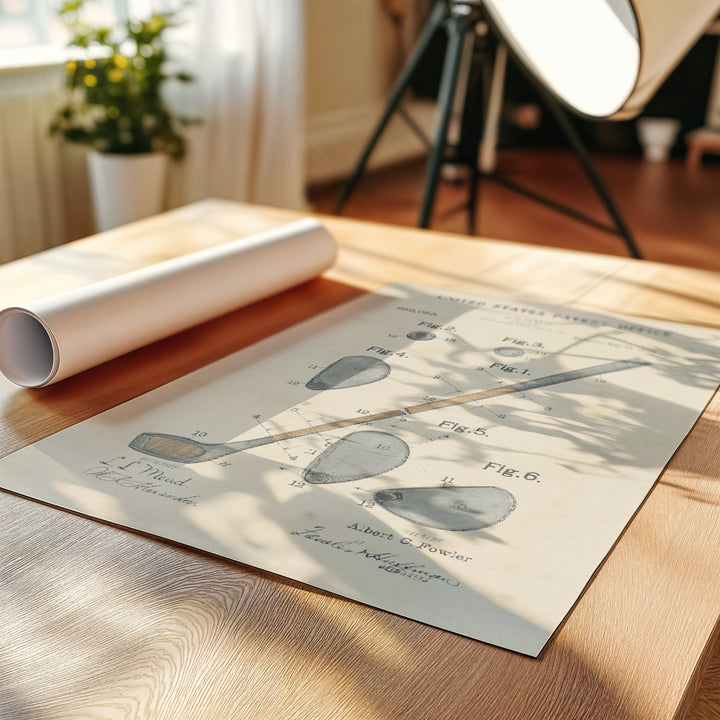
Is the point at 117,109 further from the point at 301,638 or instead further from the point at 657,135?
the point at 657,135

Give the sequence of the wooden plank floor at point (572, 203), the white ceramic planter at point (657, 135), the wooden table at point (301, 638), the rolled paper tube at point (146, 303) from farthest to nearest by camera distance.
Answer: the white ceramic planter at point (657, 135) → the wooden plank floor at point (572, 203) → the rolled paper tube at point (146, 303) → the wooden table at point (301, 638)

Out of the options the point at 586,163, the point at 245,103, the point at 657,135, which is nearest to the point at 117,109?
the point at 245,103

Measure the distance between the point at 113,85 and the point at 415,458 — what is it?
2105 mm

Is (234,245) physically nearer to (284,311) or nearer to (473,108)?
(284,311)

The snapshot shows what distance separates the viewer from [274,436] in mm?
746

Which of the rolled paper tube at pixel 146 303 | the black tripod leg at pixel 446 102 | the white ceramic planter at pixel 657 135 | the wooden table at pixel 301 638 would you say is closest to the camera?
the wooden table at pixel 301 638

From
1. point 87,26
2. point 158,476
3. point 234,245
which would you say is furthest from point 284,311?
point 87,26

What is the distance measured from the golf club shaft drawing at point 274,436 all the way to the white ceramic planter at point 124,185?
192 cm

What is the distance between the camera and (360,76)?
402 cm

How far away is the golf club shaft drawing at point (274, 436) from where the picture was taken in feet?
2.36

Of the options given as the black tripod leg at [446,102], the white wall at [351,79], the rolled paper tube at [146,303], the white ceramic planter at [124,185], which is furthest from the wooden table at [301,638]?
the white wall at [351,79]

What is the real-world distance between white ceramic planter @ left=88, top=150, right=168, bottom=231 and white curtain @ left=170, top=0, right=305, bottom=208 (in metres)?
0.34

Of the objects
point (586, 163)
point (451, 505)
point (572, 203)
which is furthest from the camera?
point (572, 203)

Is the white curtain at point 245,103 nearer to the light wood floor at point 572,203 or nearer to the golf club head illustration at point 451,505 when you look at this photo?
the light wood floor at point 572,203
